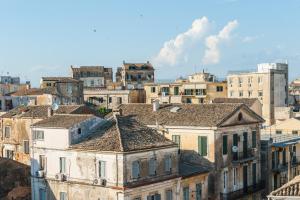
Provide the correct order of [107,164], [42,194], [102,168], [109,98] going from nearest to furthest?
[107,164]
[102,168]
[42,194]
[109,98]

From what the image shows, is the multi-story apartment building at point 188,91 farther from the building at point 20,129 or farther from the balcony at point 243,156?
the balcony at point 243,156

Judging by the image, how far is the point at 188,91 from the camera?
105m

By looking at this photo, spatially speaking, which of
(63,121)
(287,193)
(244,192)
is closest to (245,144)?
(244,192)

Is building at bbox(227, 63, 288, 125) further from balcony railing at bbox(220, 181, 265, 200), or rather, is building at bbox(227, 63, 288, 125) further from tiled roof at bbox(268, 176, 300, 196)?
tiled roof at bbox(268, 176, 300, 196)

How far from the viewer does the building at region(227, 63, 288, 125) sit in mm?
96938

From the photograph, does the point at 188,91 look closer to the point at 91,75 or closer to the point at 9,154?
the point at 9,154

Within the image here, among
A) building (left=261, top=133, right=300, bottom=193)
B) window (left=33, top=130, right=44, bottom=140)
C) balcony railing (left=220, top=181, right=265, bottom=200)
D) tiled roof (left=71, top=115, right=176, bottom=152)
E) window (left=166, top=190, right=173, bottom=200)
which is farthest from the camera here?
building (left=261, top=133, right=300, bottom=193)

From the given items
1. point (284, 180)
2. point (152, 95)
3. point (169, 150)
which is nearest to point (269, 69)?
point (152, 95)

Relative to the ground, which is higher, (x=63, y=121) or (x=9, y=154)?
(x=63, y=121)

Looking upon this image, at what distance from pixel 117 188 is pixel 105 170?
1892 millimetres

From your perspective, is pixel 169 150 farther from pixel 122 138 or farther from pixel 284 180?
pixel 284 180

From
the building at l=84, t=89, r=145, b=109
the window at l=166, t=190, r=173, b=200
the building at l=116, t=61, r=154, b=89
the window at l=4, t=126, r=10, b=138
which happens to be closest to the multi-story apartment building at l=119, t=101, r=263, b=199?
the window at l=166, t=190, r=173, b=200

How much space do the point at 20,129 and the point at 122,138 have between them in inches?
990

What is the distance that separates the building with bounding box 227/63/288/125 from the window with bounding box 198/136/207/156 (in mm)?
45438
